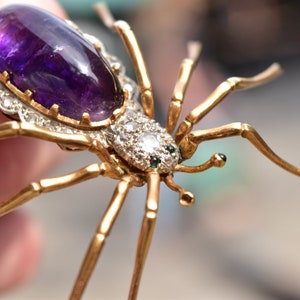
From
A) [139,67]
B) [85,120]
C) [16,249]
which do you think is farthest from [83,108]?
[16,249]

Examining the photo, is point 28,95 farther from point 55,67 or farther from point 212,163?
point 212,163

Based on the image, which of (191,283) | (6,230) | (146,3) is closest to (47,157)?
(6,230)

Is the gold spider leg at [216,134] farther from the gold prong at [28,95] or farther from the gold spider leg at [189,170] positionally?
the gold prong at [28,95]

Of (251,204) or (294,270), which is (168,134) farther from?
(251,204)

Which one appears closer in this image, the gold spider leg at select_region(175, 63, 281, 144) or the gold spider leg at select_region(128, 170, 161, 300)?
the gold spider leg at select_region(128, 170, 161, 300)

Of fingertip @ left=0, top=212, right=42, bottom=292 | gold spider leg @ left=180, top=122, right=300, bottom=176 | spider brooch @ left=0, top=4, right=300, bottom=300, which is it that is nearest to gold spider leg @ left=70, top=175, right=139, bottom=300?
spider brooch @ left=0, top=4, right=300, bottom=300

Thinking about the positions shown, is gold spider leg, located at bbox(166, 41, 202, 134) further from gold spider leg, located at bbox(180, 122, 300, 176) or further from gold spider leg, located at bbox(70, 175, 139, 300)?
gold spider leg, located at bbox(70, 175, 139, 300)
